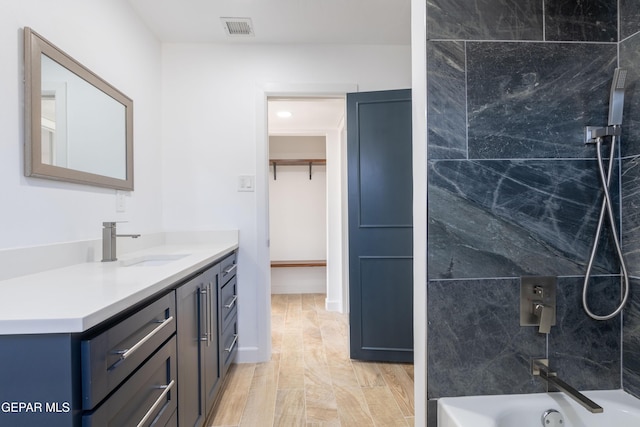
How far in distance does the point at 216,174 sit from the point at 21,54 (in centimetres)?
134

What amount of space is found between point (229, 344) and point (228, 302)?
275 mm

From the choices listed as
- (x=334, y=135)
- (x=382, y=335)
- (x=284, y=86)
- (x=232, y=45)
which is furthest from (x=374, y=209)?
(x=334, y=135)

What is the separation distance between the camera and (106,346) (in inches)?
31.5

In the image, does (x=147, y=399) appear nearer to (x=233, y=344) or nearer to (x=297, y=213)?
(x=233, y=344)

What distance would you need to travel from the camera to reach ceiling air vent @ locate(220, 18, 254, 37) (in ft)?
7.32

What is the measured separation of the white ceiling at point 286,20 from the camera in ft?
6.81

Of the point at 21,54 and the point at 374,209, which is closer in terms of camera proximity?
the point at 21,54

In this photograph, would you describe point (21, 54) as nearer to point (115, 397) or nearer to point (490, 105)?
point (115, 397)

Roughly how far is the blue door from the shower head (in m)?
1.27

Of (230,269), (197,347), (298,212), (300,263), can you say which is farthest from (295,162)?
(197,347)

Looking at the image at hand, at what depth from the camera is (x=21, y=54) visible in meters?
1.27

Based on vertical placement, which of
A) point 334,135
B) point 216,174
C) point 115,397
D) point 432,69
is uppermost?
point 334,135

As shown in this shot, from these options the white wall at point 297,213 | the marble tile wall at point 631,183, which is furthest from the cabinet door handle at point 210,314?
the white wall at point 297,213

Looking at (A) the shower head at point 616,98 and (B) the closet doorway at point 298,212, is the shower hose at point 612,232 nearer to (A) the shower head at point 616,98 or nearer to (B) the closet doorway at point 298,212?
(A) the shower head at point 616,98
